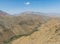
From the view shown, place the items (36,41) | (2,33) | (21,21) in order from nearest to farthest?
(36,41) < (2,33) < (21,21)

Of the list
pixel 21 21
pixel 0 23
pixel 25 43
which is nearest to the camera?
pixel 25 43

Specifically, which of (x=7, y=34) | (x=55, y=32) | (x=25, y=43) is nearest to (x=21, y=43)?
(x=25, y=43)

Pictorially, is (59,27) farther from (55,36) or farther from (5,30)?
(5,30)

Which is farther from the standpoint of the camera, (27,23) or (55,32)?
(27,23)

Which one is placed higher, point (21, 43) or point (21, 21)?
point (21, 43)

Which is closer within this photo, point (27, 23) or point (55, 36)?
point (55, 36)

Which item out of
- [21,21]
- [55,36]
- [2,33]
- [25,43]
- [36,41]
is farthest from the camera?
[21,21]

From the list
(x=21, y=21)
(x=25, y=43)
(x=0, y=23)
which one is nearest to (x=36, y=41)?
(x=25, y=43)

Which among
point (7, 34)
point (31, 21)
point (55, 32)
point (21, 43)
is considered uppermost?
point (55, 32)

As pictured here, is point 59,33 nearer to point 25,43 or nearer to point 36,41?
point 36,41
